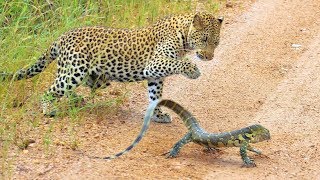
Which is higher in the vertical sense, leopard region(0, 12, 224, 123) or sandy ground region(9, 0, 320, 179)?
leopard region(0, 12, 224, 123)

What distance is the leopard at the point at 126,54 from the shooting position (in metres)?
7.90

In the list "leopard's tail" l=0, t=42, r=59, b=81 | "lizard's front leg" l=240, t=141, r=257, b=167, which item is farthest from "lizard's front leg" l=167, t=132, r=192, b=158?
"leopard's tail" l=0, t=42, r=59, b=81

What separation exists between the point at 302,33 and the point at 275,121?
10.7 feet

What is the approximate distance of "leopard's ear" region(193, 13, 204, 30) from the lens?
7926 millimetres

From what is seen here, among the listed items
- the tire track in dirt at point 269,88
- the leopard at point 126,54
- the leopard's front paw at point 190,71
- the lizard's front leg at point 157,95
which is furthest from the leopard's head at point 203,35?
the tire track in dirt at point 269,88

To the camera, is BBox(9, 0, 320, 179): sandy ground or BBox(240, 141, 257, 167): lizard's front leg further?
BBox(240, 141, 257, 167): lizard's front leg

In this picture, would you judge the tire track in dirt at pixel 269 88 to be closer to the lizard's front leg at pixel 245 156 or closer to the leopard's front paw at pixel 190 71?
the lizard's front leg at pixel 245 156

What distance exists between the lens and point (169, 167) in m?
6.77

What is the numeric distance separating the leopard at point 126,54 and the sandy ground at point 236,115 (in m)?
0.44

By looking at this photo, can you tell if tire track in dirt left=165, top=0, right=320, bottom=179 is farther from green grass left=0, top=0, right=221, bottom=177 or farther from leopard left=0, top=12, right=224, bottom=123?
green grass left=0, top=0, right=221, bottom=177

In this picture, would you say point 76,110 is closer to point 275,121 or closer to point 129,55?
point 129,55

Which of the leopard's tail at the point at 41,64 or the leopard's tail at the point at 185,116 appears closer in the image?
the leopard's tail at the point at 185,116

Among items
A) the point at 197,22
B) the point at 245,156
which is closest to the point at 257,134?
the point at 245,156

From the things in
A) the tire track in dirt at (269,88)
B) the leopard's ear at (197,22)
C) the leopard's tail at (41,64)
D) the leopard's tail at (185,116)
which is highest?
the leopard's ear at (197,22)
